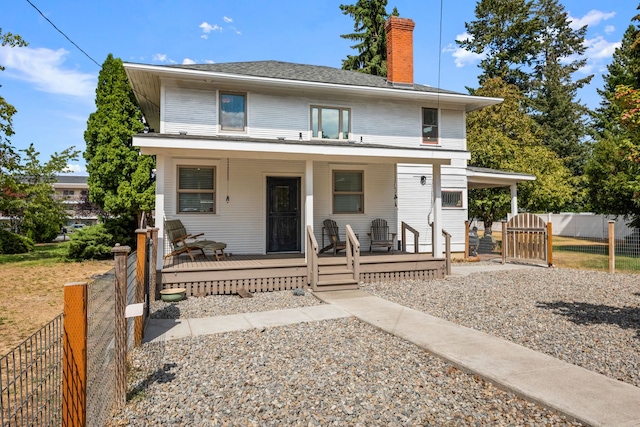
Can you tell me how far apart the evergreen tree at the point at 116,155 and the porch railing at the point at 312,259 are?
356 inches

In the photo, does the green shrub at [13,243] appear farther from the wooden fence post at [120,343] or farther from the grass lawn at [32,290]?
the wooden fence post at [120,343]

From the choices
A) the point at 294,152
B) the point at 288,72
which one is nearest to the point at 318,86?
the point at 288,72

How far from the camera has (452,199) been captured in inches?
566

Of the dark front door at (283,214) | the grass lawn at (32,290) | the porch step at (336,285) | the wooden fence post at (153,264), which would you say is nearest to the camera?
the grass lawn at (32,290)

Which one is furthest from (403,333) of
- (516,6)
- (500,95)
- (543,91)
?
(543,91)

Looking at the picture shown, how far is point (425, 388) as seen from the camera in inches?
150

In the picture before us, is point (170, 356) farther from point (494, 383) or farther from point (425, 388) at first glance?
point (494, 383)

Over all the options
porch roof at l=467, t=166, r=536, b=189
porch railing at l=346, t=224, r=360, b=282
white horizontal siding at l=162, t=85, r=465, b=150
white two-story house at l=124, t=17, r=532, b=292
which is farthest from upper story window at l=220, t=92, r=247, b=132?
porch roof at l=467, t=166, r=536, b=189

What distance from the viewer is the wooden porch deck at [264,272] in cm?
845

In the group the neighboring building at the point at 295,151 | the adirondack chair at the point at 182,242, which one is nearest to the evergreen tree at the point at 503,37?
the neighboring building at the point at 295,151

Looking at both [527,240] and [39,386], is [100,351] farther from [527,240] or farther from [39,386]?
[527,240]

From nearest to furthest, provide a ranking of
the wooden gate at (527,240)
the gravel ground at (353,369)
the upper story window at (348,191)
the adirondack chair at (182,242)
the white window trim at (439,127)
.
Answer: the gravel ground at (353,369) < the adirondack chair at (182,242) < the upper story window at (348,191) < the wooden gate at (527,240) < the white window trim at (439,127)

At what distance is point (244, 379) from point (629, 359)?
14.1ft

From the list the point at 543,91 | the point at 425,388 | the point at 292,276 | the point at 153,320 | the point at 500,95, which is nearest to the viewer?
the point at 425,388
